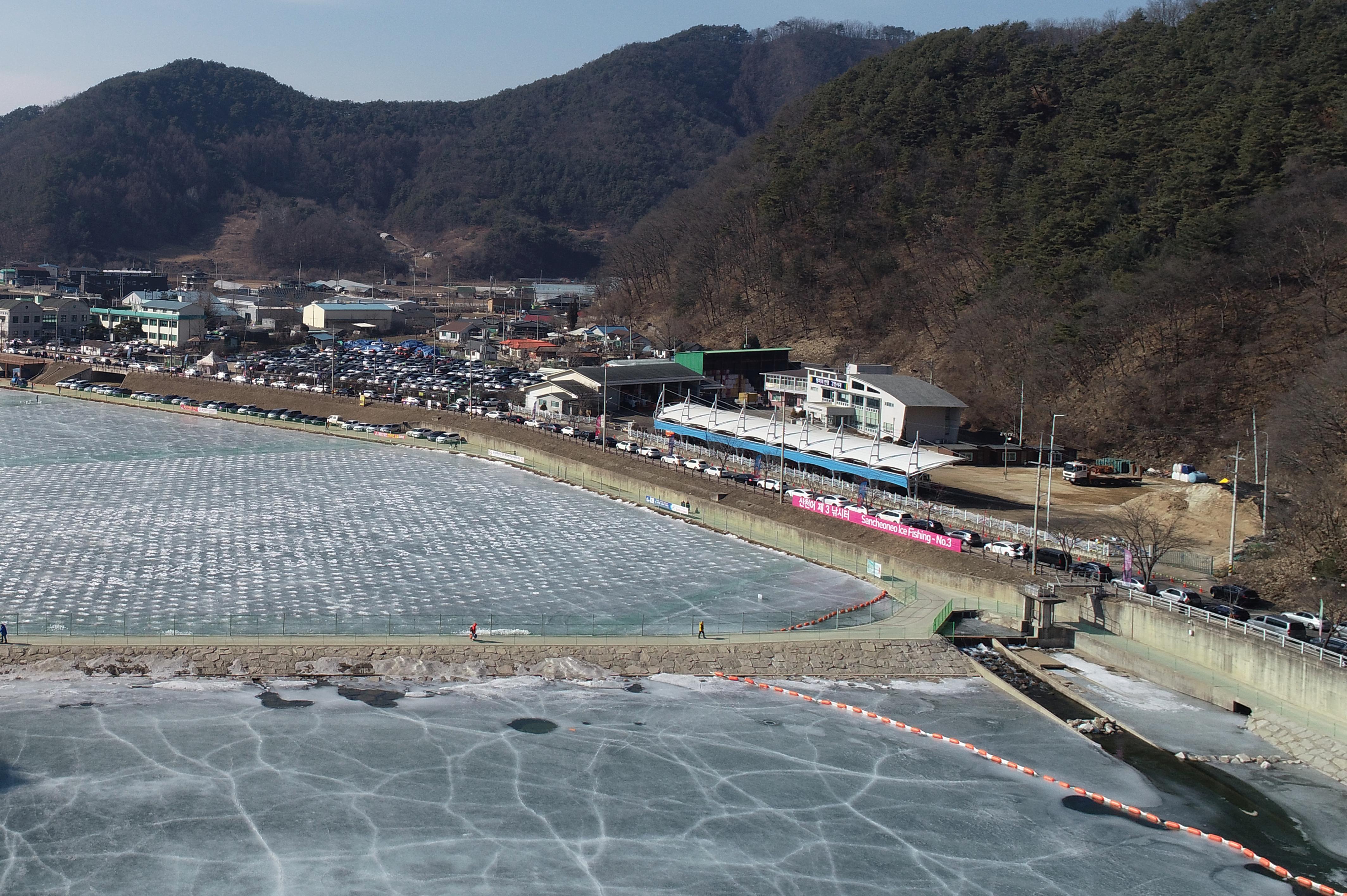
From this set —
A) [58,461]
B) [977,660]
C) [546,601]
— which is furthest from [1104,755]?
[58,461]

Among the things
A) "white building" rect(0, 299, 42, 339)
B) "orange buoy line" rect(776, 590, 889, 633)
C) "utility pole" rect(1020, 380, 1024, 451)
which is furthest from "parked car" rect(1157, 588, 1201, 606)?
"white building" rect(0, 299, 42, 339)

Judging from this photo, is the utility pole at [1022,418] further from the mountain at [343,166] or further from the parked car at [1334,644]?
the mountain at [343,166]

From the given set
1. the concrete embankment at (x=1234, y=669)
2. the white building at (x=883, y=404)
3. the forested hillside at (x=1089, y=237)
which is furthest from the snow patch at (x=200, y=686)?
the white building at (x=883, y=404)

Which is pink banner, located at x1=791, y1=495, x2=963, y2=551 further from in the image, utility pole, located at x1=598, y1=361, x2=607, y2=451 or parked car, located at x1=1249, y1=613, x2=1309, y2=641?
utility pole, located at x1=598, y1=361, x2=607, y2=451

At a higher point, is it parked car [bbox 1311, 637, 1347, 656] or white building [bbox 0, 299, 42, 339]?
white building [bbox 0, 299, 42, 339]

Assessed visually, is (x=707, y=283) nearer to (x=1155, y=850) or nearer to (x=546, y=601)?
(x=546, y=601)

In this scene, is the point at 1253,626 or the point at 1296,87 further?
the point at 1296,87
